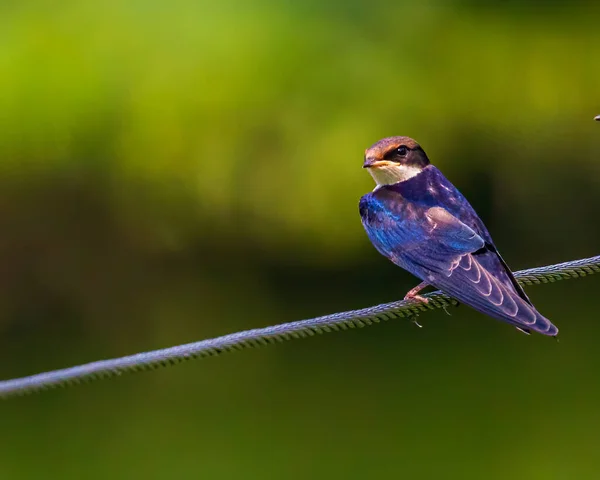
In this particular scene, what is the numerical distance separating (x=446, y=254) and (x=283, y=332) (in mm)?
495

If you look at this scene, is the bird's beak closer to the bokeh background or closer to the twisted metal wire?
the twisted metal wire

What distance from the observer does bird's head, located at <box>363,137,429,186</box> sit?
233cm

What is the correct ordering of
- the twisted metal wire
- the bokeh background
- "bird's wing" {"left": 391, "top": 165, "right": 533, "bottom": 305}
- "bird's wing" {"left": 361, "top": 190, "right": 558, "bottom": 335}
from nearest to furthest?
the twisted metal wire, "bird's wing" {"left": 361, "top": 190, "right": 558, "bottom": 335}, "bird's wing" {"left": 391, "top": 165, "right": 533, "bottom": 305}, the bokeh background

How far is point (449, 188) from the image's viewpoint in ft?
7.30

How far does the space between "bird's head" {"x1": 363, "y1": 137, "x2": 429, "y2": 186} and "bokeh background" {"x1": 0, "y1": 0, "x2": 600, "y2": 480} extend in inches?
84.8

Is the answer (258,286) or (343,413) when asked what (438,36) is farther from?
(343,413)

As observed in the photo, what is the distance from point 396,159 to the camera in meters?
2.35

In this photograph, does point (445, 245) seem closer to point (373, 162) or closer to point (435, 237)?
point (435, 237)

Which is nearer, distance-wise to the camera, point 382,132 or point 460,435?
point 460,435

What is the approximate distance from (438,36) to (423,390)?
198 centimetres

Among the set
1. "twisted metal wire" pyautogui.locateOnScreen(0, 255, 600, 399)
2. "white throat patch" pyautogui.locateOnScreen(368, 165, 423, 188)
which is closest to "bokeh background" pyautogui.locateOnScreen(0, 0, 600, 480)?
"white throat patch" pyautogui.locateOnScreen(368, 165, 423, 188)

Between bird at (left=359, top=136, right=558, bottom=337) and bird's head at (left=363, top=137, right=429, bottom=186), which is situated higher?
bird's head at (left=363, top=137, right=429, bottom=186)

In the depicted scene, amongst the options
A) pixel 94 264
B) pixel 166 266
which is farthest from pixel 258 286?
pixel 94 264

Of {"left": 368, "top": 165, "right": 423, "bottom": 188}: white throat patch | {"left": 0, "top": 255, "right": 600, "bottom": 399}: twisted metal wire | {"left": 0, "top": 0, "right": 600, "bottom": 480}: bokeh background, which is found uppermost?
{"left": 368, "top": 165, "right": 423, "bottom": 188}: white throat patch
